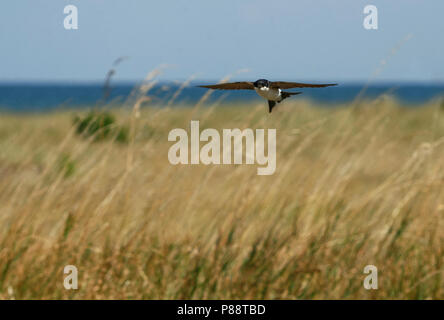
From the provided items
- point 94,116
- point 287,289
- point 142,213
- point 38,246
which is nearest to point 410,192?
point 287,289

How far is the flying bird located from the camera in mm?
590

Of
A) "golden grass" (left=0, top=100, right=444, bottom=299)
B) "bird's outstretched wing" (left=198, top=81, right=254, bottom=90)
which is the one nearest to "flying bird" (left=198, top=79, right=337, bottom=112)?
"bird's outstretched wing" (left=198, top=81, right=254, bottom=90)

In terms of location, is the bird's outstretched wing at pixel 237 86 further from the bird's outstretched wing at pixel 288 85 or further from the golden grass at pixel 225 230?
the golden grass at pixel 225 230

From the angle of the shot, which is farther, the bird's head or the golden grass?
the golden grass

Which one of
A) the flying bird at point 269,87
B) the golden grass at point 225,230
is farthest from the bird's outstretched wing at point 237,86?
the golden grass at point 225,230

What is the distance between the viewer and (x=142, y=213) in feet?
8.21

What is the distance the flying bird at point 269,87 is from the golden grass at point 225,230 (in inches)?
57.0

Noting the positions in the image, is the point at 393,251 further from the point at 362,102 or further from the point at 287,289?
the point at 362,102

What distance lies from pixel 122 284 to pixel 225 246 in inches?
17.1

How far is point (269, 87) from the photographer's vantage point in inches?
23.4

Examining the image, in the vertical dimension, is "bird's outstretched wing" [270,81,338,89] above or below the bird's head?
above

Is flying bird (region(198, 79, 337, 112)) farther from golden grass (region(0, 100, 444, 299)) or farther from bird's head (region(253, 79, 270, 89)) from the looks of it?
golden grass (region(0, 100, 444, 299))

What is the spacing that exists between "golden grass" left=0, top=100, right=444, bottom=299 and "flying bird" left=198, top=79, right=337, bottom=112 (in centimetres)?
145

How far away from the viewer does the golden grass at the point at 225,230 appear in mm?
2229
